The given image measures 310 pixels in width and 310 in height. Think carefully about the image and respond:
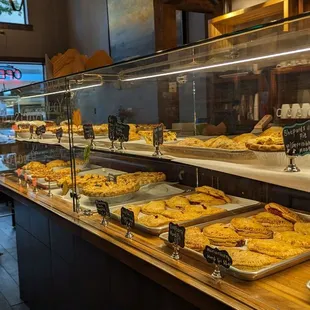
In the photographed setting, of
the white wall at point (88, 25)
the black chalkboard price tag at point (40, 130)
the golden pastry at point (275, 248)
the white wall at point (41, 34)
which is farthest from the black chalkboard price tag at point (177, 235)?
the white wall at point (41, 34)

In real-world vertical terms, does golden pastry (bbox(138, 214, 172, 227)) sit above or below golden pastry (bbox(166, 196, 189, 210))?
below

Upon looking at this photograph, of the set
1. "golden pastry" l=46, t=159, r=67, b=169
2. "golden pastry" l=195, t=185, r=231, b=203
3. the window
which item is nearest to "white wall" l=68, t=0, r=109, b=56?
the window

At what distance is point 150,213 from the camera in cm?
173

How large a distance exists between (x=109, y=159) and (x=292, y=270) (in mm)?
1478

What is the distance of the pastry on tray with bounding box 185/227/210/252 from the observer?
1332mm

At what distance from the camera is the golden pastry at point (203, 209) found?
165 centimetres

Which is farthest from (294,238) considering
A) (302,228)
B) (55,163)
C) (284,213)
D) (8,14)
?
(8,14)

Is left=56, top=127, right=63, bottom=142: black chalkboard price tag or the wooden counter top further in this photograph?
left=56, top=127, right=63, bottom=142: black chalkboard price tag

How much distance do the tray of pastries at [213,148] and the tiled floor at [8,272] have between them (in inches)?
74.5

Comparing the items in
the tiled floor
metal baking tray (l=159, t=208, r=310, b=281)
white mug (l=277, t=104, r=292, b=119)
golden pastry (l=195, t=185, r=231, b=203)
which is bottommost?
the tiled floor

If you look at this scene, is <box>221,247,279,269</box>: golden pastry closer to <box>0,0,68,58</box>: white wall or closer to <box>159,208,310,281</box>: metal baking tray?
<box>159,208,310,281</box>: metal baking tray

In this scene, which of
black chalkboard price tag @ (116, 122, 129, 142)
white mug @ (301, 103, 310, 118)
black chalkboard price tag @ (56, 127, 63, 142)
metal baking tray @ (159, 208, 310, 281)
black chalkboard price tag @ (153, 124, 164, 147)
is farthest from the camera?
black chalkboard price tag @ (56, 127, 63, 142)

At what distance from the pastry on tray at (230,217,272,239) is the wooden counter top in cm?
18

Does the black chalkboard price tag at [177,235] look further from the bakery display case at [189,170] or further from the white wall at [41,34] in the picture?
the white wall at [41,34]
